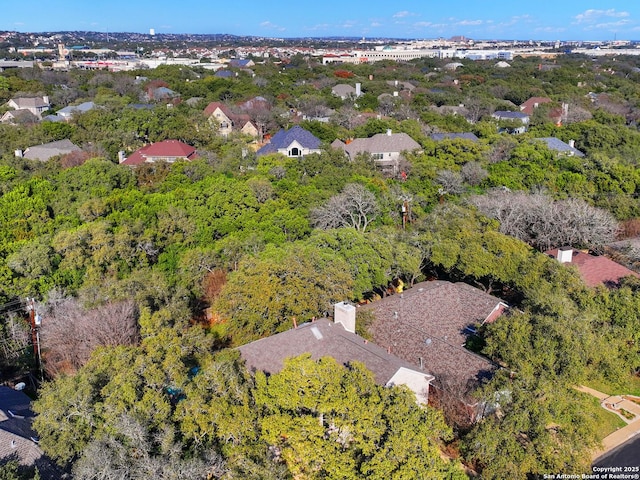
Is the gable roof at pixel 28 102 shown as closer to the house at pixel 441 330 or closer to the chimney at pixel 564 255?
the house at pixel 441 330

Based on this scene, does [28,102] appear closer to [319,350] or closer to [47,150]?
[47,150]

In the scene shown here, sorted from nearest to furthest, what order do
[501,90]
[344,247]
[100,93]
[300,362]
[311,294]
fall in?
[300,362] → [311,294] → [344,247] → [100,93] → [501,90]

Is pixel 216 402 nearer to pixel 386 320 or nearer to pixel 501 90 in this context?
pixel 386 320

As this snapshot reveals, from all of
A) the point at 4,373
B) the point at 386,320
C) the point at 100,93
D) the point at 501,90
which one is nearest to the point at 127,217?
the point at 4,373

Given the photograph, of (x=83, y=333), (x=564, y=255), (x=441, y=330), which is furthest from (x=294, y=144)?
(x=83, y=333)

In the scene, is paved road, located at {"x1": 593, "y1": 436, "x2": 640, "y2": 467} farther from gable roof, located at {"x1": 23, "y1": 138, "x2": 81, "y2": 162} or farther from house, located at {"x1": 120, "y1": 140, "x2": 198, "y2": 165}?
gable roof, located at {"x1": 23, "y1": 138, "x2": 81, "y2": 162}
